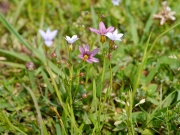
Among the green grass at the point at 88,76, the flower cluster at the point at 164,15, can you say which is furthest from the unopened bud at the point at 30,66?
the flower cluster at the point at 164,15

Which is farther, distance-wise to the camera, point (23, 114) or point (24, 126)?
point (23, 114)

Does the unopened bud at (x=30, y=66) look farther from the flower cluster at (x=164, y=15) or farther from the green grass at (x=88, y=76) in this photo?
the flower cluster at (x=164, y=15)

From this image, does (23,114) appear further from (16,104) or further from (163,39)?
(163,39)

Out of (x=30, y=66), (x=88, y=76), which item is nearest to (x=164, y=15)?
(x=88, y=76)

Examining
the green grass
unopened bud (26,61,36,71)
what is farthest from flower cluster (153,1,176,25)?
unopened bud (26,61,36,71)

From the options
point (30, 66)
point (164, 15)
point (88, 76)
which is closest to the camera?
point (30, 66)

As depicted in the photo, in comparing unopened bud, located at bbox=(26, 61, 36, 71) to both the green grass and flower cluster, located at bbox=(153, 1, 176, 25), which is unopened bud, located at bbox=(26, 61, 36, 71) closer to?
the green grass

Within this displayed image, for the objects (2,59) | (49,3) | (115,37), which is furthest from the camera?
(49,3)

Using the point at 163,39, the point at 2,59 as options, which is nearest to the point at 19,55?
the point at 2,59

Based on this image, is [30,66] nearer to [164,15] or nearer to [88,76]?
[88,76]
